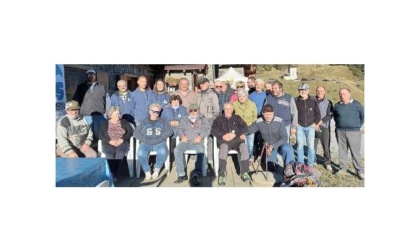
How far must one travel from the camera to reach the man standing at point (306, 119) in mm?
4641

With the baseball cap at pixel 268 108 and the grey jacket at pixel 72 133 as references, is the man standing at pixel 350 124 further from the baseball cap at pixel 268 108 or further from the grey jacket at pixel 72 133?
the grey jacket at pixel 72 133

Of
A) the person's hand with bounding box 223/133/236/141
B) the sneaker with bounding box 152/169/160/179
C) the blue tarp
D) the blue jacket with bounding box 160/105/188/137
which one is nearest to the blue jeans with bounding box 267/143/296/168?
the person's hand with bounding box 223/133/236/141

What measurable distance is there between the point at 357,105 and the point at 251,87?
1.60 metres

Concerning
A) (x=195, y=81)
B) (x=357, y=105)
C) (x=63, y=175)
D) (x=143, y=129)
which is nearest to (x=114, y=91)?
(x=143, y=129)

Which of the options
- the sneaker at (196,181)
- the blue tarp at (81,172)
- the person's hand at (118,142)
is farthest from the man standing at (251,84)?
the blue tarp at (81,172)

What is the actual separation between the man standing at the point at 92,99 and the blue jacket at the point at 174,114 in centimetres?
98

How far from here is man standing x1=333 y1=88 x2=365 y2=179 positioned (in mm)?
4512

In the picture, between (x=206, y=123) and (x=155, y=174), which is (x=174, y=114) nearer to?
(x=206, y=123)

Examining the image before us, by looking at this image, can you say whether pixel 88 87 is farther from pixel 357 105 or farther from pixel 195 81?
pixel 357 105

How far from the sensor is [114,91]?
487 cm

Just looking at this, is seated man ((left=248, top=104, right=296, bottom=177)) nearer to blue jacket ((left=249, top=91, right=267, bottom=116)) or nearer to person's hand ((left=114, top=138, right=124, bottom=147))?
blue jacket ((left=249, top=91, right=267, bottom=116))

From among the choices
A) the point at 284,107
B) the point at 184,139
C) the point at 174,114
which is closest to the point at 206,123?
the point at 184,139

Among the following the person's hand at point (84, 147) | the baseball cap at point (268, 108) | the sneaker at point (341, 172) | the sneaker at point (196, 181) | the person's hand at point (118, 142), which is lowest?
the sneaker at point (196, 181)

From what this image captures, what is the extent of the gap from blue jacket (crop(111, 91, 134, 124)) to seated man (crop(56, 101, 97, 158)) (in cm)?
53
